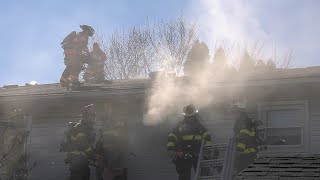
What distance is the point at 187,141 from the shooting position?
10.1 metres

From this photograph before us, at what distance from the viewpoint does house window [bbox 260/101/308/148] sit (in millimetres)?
10992

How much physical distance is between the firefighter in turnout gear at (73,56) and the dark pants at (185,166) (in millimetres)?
4502

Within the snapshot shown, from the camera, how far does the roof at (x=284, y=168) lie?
5465mm

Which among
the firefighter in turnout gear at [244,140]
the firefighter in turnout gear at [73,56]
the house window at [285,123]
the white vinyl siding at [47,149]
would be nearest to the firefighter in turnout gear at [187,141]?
the firefighter in turnout gear at [244,140]

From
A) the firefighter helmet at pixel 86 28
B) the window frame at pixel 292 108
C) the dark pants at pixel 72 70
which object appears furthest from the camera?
the firefighter helmet at pixel 86 28

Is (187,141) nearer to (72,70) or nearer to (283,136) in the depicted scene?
(283,136)

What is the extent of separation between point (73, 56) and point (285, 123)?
571 cm

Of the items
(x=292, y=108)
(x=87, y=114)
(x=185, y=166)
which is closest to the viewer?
(x=185, y=166)

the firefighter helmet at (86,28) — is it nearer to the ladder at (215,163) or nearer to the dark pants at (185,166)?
the dark pants at (185,166)

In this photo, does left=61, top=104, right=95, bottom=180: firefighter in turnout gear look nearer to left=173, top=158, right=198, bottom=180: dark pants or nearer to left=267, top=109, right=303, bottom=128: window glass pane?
left=173, top=158, right=198, bottom=180: dark pants

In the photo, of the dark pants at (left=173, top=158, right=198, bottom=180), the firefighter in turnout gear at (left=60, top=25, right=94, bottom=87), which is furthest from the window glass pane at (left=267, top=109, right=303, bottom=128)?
the firefighter in turnout gear at (left=60, top=25, right=94, bottom=87)

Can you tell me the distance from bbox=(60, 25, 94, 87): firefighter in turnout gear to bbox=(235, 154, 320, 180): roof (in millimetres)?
8403

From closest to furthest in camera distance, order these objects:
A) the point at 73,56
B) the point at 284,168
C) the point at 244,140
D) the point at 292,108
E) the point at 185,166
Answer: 1. the point at 284,168
2. the point at 244,140
3. the point at 185,166
4. the point at 292,108
5. the point at 73,56

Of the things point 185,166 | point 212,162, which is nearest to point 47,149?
point 185,166
